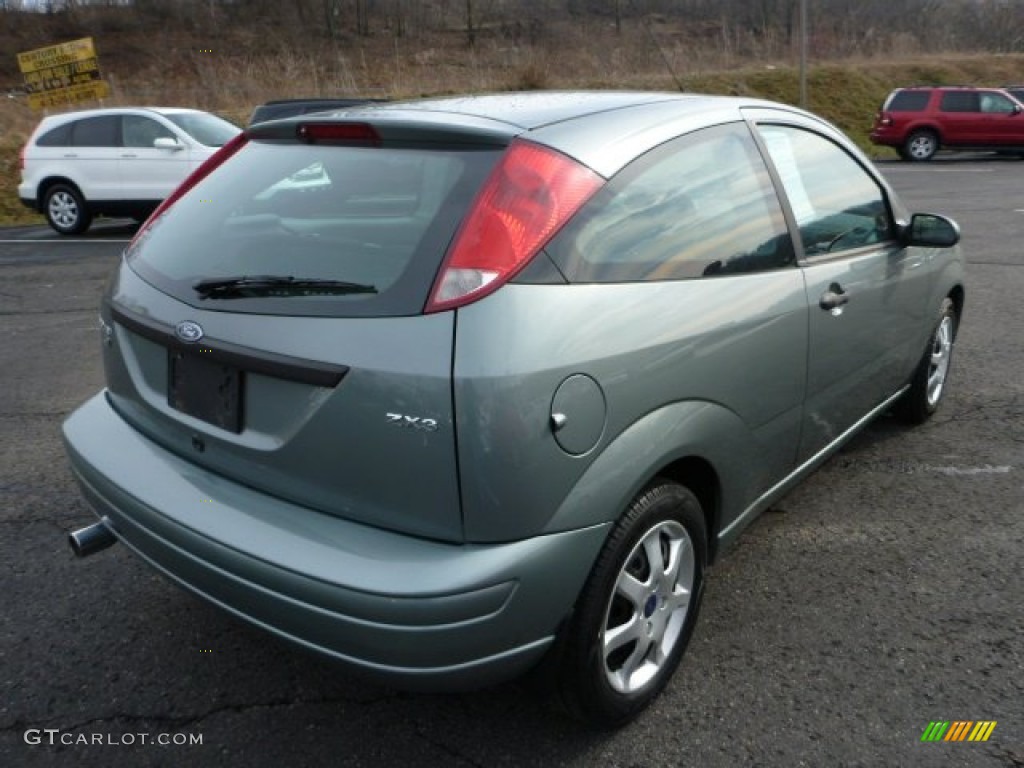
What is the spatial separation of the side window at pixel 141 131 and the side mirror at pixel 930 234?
10.8 meters

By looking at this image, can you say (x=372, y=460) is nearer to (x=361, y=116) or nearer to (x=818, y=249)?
(x=361, y=116)

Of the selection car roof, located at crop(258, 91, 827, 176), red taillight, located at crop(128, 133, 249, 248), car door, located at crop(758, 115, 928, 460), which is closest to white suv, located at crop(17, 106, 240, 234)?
red taillight, located at crop(128, 133, 249, 248)

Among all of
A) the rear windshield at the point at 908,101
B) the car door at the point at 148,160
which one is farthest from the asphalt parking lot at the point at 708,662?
the rear windshield at the point at 908,101

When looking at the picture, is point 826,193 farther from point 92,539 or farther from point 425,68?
point 425,68

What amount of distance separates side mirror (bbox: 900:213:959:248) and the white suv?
10.3 metres

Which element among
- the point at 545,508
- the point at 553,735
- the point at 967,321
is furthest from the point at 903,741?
the point at 967,321

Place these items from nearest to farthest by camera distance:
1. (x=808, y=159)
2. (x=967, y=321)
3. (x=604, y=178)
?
(x=604, y=178)
(x=808, y=159)
(x=967, y=321)

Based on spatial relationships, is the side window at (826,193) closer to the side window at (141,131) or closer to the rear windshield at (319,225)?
the rear windshield at (319,225)

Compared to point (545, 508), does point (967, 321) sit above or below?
below

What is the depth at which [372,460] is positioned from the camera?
1897 millimetres

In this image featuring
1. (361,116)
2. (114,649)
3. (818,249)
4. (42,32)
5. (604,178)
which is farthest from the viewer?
(42,32)

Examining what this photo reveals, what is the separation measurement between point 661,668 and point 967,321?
16.7ft

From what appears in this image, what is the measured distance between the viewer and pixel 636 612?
2.27 m

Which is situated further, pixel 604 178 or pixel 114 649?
pixel 114 649
